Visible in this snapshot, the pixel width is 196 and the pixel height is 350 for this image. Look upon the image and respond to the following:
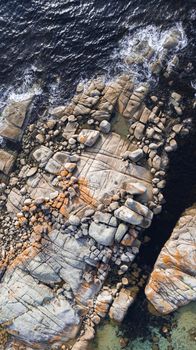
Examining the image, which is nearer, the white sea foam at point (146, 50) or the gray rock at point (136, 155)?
the gray rock at point (136, 155)

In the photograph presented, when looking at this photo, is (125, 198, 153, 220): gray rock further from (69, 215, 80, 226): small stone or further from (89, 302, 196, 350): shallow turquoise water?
(89, 302, 196, 350): shallow turquoise water

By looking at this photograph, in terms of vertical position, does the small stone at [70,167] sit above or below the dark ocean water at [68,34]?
below

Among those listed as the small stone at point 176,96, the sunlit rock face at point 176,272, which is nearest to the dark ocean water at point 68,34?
the small stone at point 176,96

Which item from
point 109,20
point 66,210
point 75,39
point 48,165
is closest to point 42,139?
point 48,165

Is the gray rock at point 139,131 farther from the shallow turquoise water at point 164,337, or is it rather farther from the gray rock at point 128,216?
the shallow turquoise water at point 164,337

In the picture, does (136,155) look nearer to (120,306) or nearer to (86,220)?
(86,220)
